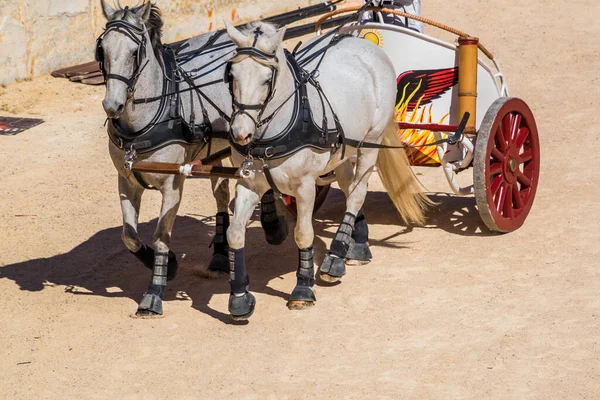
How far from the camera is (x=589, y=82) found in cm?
1272

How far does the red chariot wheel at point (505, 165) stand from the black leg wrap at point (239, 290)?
2.17 metres

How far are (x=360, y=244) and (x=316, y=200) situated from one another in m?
1.19

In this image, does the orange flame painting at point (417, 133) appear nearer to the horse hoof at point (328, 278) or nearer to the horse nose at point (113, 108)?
the horse hoof at point (328, 278)

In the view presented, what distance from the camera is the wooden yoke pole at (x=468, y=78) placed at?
26.1 feet

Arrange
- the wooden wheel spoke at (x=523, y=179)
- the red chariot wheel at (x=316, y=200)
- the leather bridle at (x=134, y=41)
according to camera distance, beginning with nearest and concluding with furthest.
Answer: the leather bridle at (x=134, y=41), the wooden wheel spoke at (x=523, y=179), the red chariot wheel at (x=316, y=200)

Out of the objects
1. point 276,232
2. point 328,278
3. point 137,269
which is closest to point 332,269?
point 328,278

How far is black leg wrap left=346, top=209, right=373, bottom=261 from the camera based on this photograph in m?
7.87

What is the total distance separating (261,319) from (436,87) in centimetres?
264

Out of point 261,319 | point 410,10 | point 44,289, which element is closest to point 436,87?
point 410,10

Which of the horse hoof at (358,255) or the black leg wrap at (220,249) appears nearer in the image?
the black leg wrap at (220,249)

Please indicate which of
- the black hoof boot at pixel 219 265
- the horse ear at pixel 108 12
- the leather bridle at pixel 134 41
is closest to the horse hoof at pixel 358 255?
the black hoof boot at pixel 219 265

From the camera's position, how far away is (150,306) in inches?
269

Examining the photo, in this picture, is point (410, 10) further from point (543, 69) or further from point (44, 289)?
point (543, 69)

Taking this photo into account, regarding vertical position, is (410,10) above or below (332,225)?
above
